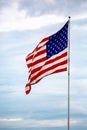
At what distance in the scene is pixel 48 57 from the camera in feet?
114

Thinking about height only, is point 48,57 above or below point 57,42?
below

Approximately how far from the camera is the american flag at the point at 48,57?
34156 millimetres

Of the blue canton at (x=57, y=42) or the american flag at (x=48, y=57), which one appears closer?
the american flag at (x=48, y=57)

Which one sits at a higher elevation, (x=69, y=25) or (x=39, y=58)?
(x=69, y=25)

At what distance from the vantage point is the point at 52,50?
35031mm

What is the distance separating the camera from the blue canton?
1375 inches

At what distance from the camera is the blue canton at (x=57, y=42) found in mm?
34938

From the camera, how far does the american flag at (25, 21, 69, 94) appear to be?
34156mm

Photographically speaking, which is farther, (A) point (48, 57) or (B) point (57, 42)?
(B) point (57, 42)

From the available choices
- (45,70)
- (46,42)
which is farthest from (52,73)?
Result: (46,42)

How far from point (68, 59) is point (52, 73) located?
5.92 ft

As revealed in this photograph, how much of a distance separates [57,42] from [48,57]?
1486 mm

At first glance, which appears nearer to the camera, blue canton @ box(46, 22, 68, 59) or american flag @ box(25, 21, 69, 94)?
american flag @ box(25, 21, 69, 94)

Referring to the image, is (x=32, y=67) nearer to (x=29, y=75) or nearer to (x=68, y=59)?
(x=29, y=75)
